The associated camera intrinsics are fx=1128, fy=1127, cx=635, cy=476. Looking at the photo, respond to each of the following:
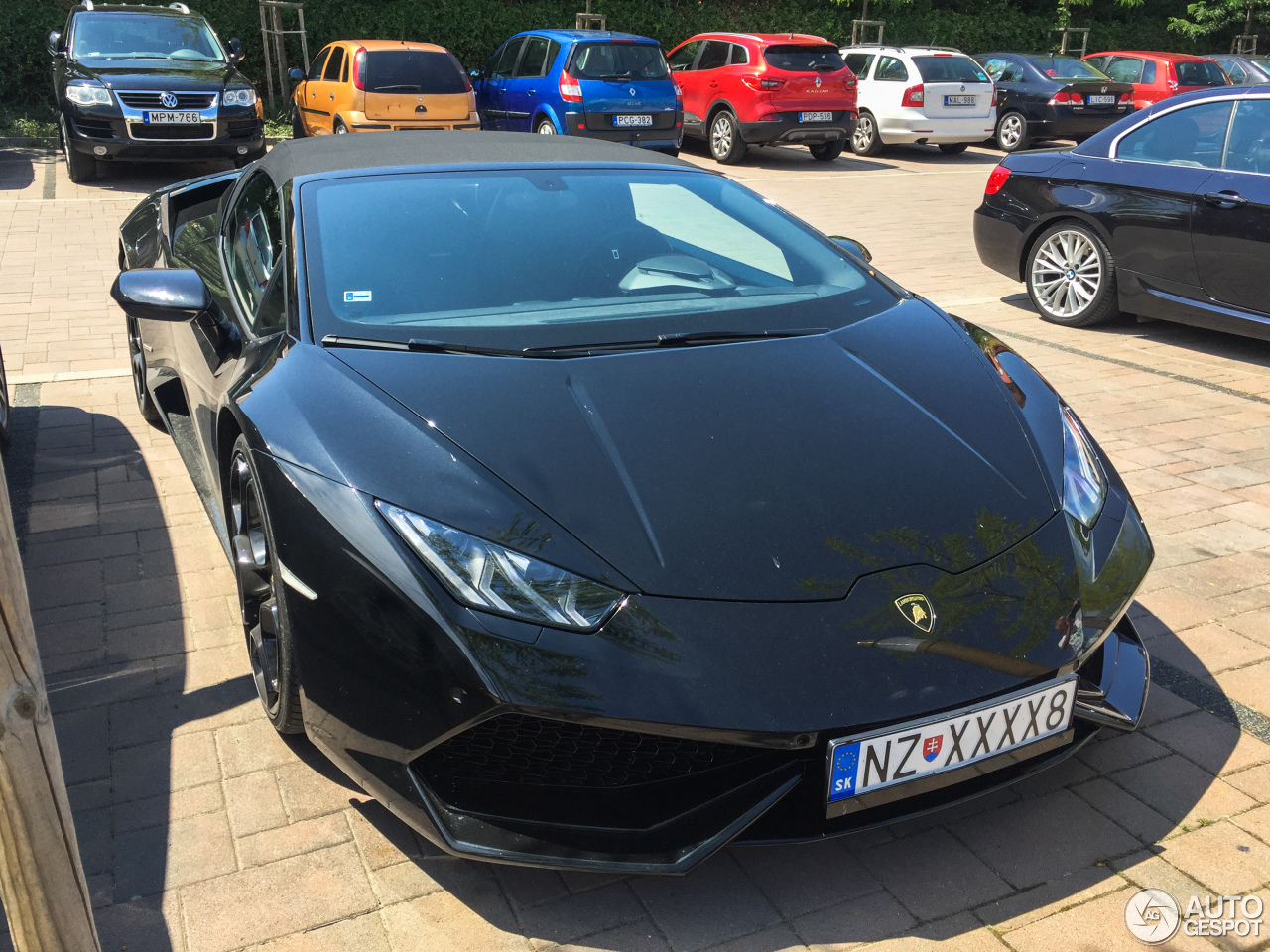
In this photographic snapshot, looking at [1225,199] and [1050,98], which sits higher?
[1050,98]

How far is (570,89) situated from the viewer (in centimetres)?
1359

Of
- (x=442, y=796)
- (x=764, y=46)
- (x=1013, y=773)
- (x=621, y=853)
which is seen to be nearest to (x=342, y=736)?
(x=442, y=796)

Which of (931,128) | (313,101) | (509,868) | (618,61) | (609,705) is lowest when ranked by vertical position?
(509,868)

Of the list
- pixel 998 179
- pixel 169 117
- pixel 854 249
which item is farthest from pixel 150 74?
pixel 854 249

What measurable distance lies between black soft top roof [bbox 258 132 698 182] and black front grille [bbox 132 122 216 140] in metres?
8.21

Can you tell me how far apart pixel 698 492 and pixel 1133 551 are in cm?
104

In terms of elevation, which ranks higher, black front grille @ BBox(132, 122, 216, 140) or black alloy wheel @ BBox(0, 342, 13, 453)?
black front grille @ BBox(132, 122, 216, 140)

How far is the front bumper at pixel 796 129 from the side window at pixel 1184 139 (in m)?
8.51

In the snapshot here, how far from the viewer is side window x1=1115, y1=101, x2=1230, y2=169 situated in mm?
6188

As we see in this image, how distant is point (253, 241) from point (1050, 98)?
53.7ft

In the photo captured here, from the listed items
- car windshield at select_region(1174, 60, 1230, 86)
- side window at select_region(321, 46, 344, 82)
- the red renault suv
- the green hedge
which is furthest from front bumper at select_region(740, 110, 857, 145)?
the green hedge

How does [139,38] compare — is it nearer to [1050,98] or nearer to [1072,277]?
[1072,277]

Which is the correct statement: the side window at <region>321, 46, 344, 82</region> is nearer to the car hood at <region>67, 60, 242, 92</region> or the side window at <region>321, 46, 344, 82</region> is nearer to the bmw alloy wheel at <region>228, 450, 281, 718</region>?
the car hood at <region>67, 60, 242, 92</region>

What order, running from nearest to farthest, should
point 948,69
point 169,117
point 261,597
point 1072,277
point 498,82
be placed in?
point 261,597, point 1072,277, point 169,117, point 498,82, point 948,69
